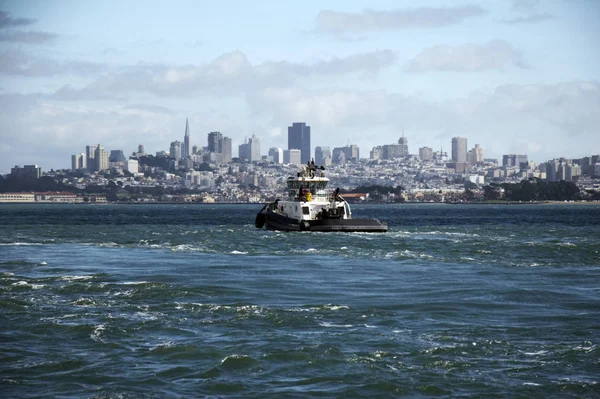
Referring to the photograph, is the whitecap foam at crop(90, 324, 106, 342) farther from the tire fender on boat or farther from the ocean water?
the tire fender on boat

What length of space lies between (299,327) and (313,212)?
46871 millimetres

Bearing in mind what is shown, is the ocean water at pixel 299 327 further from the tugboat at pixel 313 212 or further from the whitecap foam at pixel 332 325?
the tugboat at pixel 313 212

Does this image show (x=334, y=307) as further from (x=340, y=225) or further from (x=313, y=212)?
(x=313, y=212)

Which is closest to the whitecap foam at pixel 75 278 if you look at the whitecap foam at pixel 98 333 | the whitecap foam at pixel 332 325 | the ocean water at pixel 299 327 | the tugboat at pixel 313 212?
the ocean water at pixel 299 327

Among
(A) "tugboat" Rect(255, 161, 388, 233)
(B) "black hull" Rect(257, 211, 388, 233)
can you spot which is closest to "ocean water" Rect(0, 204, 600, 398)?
(B) "black hull" Rect(257, 211, 388, 233)

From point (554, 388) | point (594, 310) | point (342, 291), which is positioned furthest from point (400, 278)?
point (554, 388)

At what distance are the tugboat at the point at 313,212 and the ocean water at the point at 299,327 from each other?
22352mm

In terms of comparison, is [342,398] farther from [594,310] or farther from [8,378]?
[594,310]

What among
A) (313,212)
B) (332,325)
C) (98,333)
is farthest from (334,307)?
(313,212)

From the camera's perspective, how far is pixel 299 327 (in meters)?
24.0

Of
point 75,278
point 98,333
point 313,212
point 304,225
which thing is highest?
point 313,212

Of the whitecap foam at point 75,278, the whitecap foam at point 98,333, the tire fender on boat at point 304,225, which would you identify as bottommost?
the whitecap foam at point 98,333

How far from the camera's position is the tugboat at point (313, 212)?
6712 centimetres

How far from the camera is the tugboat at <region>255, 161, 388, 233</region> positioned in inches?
2643
